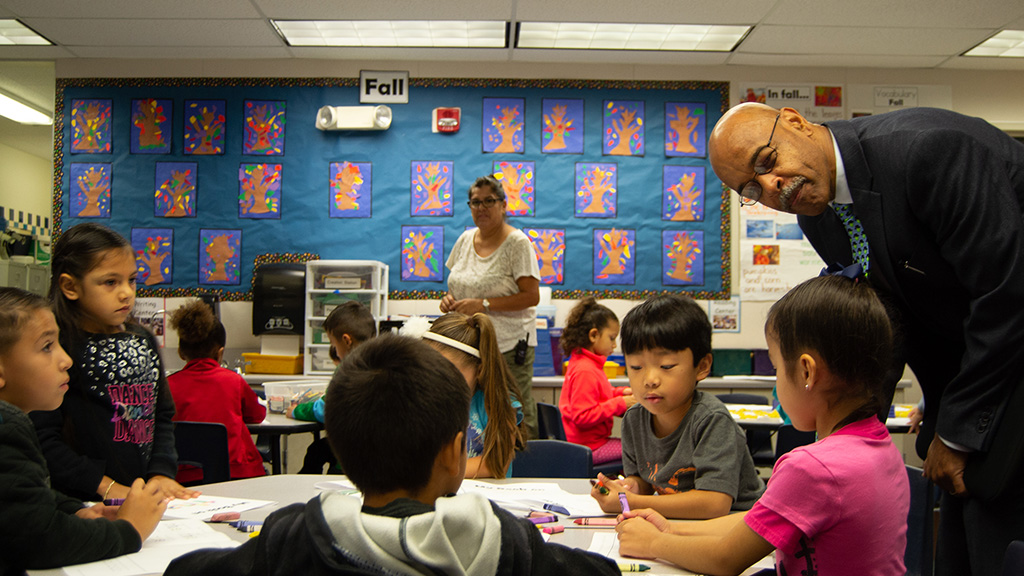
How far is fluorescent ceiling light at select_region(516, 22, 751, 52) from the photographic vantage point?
4637mm

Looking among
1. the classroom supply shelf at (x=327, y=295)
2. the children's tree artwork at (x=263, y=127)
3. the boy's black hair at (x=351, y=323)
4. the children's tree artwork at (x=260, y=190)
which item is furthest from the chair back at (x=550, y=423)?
the children's tree artwork at (x=263, y=127)

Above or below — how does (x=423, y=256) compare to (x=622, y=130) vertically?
below

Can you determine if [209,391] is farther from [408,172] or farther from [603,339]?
[408,172]

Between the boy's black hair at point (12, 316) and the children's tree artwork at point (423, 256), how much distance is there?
146 inches

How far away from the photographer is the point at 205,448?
2.58m

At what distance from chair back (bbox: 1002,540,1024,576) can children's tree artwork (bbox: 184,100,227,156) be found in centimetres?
519

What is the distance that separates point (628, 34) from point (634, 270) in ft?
5.44

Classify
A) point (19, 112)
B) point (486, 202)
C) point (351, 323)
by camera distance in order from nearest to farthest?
point (351, 323)
point (486, 202)
point (19, 112)

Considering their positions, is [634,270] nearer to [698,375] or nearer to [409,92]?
[409,92]

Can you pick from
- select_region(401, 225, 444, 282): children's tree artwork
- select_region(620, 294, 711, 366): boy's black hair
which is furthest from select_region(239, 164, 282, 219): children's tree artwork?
select_region(620, 294, 711, 366): boy's black hair

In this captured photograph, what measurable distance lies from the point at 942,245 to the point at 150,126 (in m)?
5.30

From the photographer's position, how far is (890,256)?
141 centimetres

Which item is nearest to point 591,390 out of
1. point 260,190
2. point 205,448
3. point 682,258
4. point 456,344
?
point 456,344

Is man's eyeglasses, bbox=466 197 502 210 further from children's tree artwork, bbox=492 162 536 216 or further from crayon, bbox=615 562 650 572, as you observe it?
crayon, bbox=615 562 650 572
